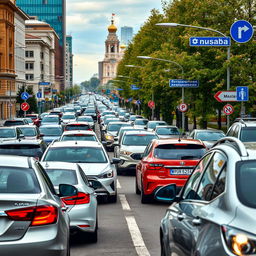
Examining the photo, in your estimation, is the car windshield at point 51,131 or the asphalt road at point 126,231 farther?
the car windshield at point 51,131

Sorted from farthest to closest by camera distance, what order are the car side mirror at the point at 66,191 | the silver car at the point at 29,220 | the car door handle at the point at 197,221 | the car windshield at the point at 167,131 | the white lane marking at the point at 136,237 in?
the car windshield at the point at 167,131 < the white lane marking at the point at 136,237 < the car side mirror at the point at 66,191 < the silver car at the point at 29,220 < the car door handle at the point at 197,221

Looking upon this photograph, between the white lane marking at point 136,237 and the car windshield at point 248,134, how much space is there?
748 centimetres

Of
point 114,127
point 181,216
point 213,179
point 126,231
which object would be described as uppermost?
point 213,179

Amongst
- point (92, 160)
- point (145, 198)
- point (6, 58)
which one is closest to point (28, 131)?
point (92, 160)

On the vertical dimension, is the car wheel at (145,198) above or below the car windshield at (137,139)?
below

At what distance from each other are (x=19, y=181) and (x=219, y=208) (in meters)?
2.73

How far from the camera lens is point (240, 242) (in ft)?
14.5

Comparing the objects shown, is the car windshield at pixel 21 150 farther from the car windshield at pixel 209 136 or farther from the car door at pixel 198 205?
the car door at pixel 198 205

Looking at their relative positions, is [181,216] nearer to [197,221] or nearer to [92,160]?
[197,221]

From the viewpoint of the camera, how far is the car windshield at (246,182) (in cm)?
487

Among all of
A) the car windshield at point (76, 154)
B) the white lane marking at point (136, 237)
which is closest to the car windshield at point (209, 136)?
the car windshield at point (76, 154)

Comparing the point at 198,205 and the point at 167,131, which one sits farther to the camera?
the point at 167,131

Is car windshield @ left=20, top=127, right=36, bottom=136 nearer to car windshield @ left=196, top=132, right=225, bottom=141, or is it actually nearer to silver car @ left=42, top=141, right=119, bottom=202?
car windshield @ left=196, top=132, right=225, bottom=141

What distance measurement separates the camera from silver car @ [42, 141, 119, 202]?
55.3 ft
